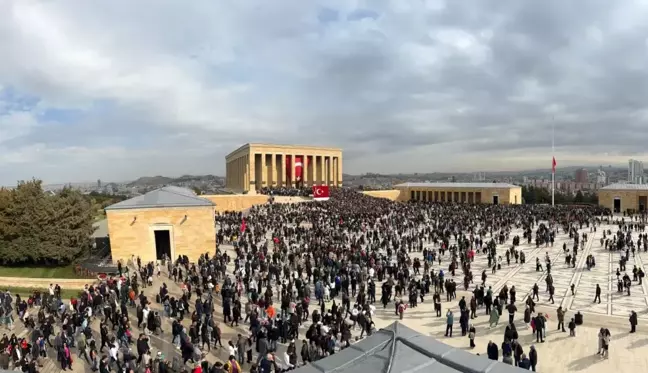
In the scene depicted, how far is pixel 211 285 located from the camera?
1616cm

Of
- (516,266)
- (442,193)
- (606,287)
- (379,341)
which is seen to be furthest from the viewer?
(442,193)

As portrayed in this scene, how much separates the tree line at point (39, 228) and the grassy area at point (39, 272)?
43 centimetres

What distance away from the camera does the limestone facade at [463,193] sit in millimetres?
54125

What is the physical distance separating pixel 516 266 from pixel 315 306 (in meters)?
11.0

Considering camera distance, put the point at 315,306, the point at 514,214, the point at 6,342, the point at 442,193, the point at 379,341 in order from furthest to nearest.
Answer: the point at 442,193
the point at 514,214
the point at 315,306
the point at 6,342
the point at 379,341

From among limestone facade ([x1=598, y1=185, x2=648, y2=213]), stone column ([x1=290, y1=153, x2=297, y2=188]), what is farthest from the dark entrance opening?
stone column ([x1=290, y1=153, x2=297, y2=188])

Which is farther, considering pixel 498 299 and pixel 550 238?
pixel 550 238

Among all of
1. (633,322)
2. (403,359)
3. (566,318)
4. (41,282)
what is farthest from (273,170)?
(403,359)

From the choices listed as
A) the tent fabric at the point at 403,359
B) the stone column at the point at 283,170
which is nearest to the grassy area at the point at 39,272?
the tent fabric at the point at 403,359

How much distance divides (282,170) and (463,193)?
87.3ft

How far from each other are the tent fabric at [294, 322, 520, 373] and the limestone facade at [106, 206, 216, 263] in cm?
2074

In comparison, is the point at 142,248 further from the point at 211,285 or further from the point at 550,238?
the point at 550,238

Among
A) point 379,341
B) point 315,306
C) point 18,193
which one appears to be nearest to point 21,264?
point 18,193

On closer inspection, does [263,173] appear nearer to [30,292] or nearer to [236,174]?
[236,174]
